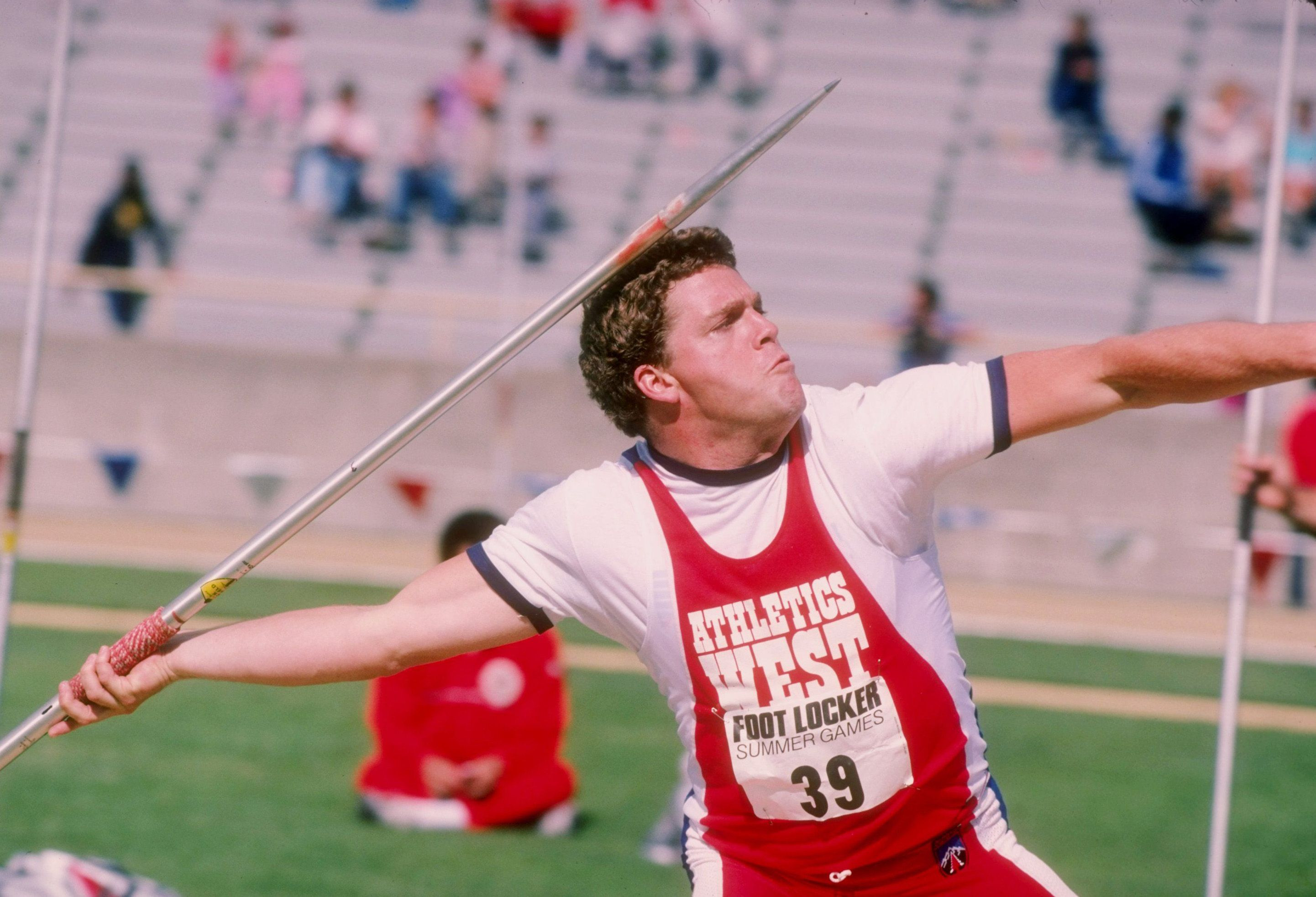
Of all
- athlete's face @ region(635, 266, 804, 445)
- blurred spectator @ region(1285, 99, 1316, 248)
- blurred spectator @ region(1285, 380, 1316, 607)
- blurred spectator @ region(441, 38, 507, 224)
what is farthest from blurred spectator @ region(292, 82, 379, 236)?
athlete's face @ region(635, 266, 804, 445)

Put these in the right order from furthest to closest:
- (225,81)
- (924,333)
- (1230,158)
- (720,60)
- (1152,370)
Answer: (225,81), (720,60), (1230,158), (924,333), (1152,370)

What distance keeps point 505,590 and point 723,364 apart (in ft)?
2.28

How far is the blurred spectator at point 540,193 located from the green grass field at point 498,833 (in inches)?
318

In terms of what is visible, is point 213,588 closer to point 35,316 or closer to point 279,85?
point 35,316

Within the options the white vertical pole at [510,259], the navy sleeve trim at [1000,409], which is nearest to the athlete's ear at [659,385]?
the navy sleeve trim at [1000,409]

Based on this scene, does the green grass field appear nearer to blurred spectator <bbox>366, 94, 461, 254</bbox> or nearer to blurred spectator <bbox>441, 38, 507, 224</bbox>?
blurred spectator <bbox>441, 38, 507, 224</bbox>

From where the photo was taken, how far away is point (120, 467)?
565 inches

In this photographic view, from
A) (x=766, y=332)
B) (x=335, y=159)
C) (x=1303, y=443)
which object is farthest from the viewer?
(x=335, y=159)

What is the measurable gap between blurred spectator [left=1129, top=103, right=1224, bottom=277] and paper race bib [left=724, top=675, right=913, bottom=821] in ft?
44.7

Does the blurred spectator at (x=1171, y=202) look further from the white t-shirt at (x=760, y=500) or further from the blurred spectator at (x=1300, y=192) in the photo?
the white t-shirt at (x=760, y=500)

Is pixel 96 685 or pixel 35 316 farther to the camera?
pixel 35 316

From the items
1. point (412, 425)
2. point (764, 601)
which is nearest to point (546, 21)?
point (412, 425)

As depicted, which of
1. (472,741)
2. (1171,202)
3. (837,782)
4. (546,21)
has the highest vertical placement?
(546,21)

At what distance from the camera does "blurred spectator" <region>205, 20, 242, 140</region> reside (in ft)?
60.4
